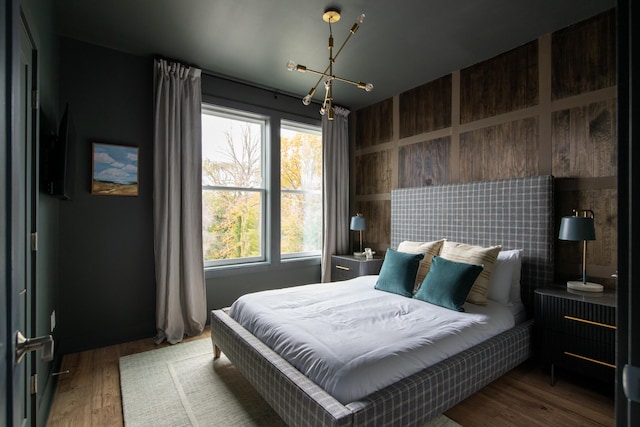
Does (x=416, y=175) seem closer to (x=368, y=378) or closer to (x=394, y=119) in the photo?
(x=394, y=119)

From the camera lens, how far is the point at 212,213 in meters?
3.80

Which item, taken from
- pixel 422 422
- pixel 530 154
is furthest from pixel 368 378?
pixel 530 154

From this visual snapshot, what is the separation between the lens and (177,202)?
335cm

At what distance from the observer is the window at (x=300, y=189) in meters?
4.39

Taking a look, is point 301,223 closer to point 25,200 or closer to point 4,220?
point 25,200

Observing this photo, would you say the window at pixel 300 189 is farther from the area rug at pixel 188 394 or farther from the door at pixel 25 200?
the door at pixel 25 200

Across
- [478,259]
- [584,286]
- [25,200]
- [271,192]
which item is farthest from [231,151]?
[584,286]

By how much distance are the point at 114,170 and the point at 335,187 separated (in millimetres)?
2727

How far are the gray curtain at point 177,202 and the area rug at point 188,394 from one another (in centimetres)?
50

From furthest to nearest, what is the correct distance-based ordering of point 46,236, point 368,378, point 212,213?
point 212,213
point 46,236
point 368,378

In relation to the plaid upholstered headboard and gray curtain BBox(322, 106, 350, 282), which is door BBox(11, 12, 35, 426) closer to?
gray curtain BBox(322, 106, 350, 282)

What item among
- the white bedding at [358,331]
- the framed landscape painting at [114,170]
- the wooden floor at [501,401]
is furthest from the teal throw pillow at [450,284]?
the framed landscape painting at [114,170]

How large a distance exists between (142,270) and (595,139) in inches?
168

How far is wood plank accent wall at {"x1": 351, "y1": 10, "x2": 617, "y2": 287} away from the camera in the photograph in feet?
8.35
